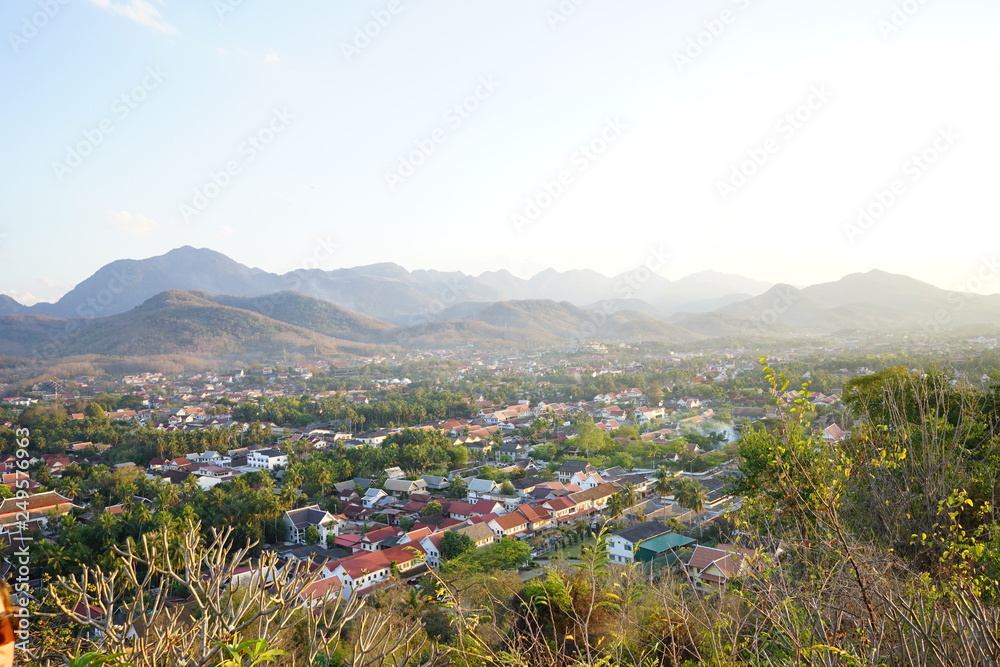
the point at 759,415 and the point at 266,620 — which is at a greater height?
the point at 266,620

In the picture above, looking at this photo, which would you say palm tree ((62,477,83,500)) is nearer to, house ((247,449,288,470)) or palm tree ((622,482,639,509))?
house ((247,449,288,470))

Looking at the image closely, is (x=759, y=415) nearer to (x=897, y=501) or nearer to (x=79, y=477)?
(x=897, y=501)

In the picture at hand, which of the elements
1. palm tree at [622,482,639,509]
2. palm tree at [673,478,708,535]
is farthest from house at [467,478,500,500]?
palm tree at [673,478,708,535]

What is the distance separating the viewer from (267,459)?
696 inches

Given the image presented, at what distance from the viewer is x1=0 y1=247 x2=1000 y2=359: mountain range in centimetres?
5719

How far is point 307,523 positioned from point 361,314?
84.3m

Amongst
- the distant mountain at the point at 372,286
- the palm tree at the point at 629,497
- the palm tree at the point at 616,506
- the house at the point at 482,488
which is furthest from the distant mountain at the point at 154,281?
the palm tree at the point at 616,506

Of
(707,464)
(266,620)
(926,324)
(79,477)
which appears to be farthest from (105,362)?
(926,324)

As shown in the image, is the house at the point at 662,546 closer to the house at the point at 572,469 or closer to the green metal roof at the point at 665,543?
the green metal roof at the point at 665,543

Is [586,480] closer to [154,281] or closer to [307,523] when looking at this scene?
[307,523]

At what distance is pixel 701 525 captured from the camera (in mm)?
11289

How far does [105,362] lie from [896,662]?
54.7m

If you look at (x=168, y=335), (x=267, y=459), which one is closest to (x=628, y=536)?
(x=267, y=459)

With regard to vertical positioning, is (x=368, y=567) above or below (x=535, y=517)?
above
